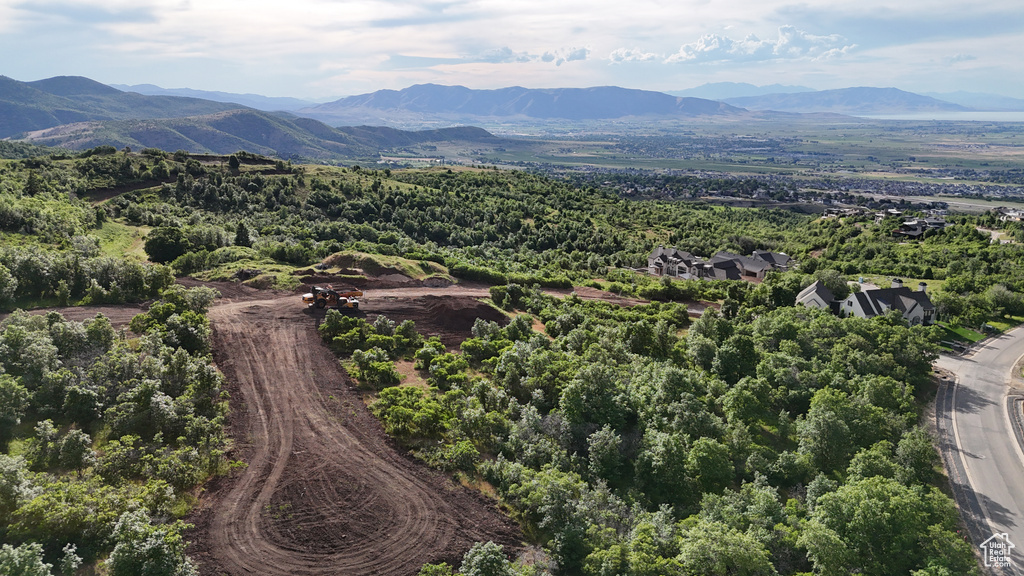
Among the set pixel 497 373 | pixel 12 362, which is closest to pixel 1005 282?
pixel 497 373

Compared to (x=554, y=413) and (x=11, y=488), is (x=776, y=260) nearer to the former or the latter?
(x=554, y=413)

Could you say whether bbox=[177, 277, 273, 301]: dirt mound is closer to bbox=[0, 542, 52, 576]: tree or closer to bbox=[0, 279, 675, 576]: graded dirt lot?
bbox=[0, 279, 675, 576]: graded dirt lot

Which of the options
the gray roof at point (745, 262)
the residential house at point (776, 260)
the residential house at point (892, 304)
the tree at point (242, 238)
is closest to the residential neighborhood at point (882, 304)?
the residential house at point (892, 304)

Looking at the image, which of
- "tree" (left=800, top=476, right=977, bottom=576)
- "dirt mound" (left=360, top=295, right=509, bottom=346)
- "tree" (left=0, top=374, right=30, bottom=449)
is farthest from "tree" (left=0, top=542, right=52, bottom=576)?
"dirt mound" (left=360, top=295, right=509, bottom=346)

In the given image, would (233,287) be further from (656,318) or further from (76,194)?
(76,194)

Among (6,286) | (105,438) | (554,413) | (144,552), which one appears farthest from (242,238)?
(144,552)

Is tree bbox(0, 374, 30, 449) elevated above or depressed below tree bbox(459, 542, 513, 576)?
above

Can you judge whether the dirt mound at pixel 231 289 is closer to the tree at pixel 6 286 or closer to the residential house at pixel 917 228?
the tree at pixel 6 286
